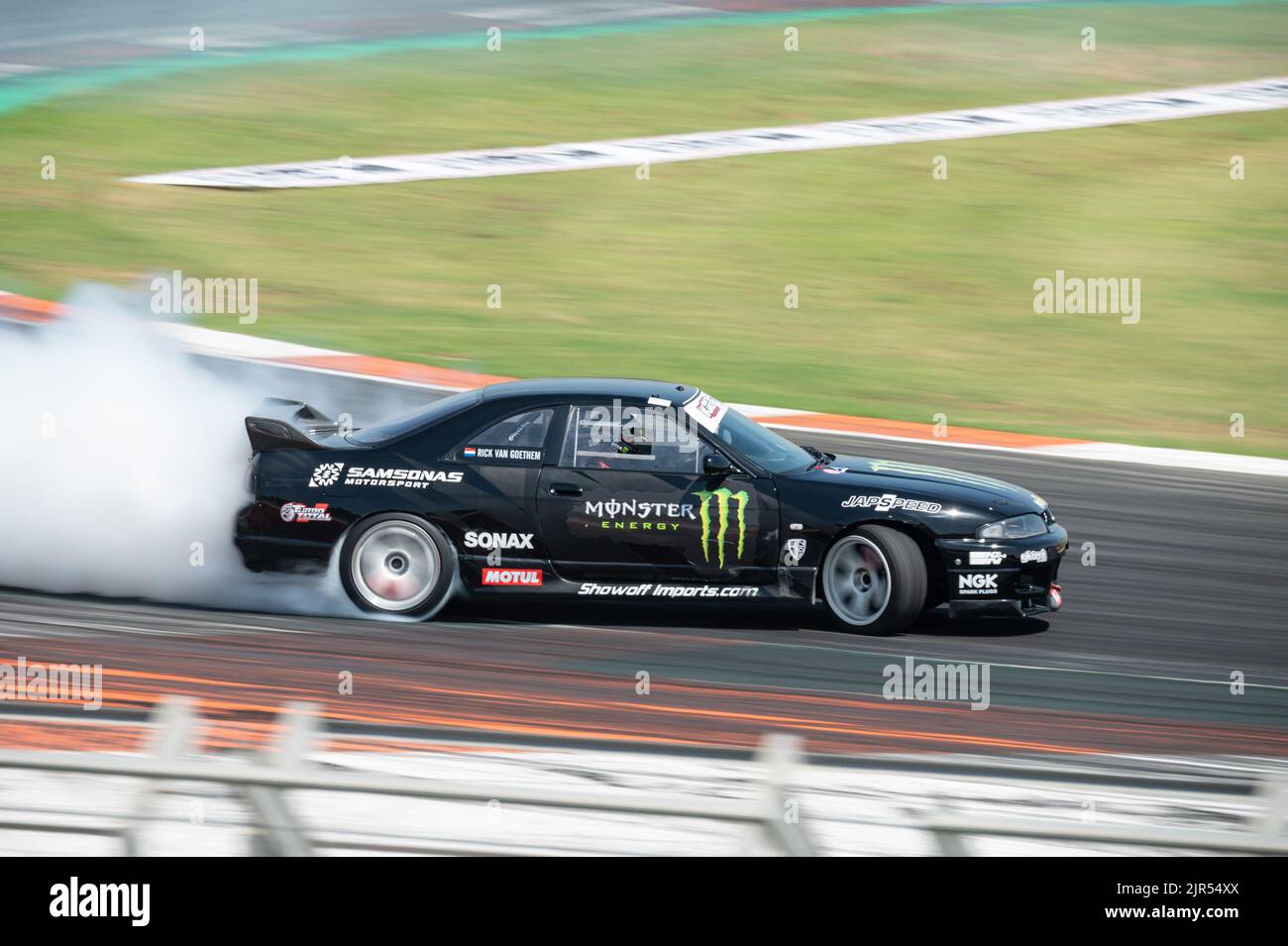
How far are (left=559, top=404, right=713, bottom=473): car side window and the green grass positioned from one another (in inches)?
216

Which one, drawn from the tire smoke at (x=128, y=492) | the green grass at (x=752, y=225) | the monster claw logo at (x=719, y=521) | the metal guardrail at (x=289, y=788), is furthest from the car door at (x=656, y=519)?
the green grass at (x=752, y=225)

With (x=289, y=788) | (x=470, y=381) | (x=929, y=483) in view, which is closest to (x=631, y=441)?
(x=929, y=483)

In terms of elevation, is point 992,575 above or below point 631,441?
below

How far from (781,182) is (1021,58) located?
21.9 feet

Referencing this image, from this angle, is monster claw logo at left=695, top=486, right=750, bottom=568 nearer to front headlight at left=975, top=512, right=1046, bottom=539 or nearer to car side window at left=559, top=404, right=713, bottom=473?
car side window at left=559, top=404, right=713, bottom=473

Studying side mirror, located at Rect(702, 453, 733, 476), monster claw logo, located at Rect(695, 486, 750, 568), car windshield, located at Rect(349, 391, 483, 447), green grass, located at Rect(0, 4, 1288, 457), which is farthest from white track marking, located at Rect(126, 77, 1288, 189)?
monster claw logo, located at Rect(695, 486, 750, 568)

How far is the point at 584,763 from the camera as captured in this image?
6.32m

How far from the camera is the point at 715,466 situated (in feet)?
A: 27.2

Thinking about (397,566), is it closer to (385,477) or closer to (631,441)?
(385,477)

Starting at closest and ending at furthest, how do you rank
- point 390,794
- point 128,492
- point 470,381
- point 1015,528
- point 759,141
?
point 390,794 < point 1015,528 < point 128,492 < point 470,381 < point 759,141

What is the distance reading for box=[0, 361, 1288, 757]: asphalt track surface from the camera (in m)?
6.90

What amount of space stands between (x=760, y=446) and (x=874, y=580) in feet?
3.23
